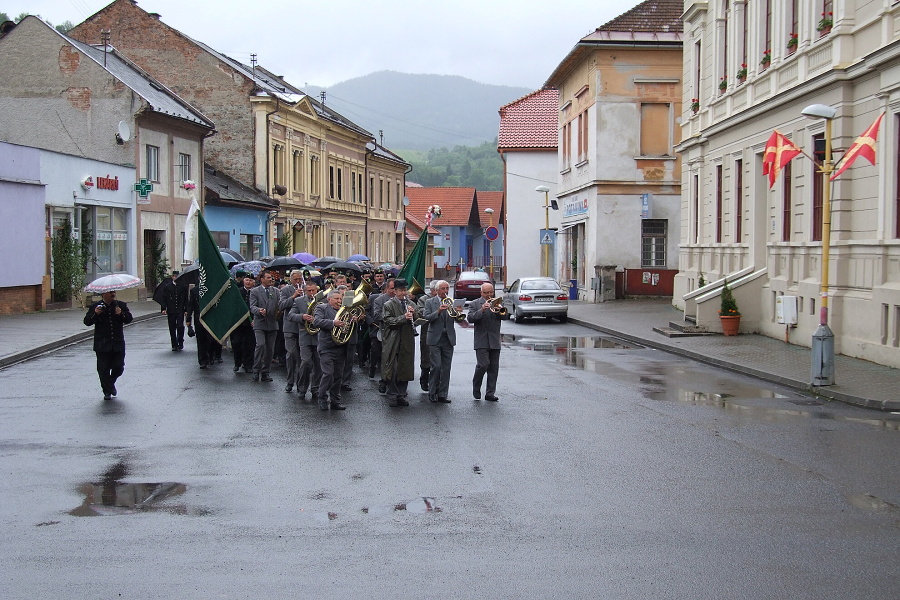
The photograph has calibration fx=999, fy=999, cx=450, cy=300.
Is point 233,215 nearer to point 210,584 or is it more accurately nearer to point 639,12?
point 639,12

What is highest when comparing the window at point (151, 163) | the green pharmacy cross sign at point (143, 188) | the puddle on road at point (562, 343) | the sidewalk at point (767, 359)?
the window at point (151, 163)

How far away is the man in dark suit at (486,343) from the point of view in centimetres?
1373

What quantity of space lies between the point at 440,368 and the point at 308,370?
1888 mm

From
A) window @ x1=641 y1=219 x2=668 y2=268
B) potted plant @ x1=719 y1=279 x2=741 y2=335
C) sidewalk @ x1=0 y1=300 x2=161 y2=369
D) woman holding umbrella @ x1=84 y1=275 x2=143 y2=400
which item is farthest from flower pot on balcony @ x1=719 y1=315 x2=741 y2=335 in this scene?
window @ x1=641 y1=219 x2=668 y2=268

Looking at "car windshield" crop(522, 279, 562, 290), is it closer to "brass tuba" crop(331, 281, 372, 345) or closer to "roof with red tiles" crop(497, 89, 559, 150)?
"brass tuba" crop(331, 281, 372, 345)

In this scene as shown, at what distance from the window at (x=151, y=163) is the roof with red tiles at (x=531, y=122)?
26.6 metres

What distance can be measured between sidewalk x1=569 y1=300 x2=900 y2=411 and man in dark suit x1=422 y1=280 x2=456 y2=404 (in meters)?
5.39

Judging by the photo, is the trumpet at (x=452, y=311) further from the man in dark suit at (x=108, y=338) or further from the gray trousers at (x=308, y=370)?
the man in dark suit at (x=108, y=338)

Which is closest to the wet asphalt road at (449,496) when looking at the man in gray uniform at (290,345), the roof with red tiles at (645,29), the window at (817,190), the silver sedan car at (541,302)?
the man in gray uniform at (290,345)

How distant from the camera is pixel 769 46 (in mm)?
23469

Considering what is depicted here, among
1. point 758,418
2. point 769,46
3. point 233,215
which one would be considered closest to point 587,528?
point 758,418

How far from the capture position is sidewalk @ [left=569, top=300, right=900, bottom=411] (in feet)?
46.1

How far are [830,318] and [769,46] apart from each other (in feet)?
26.0

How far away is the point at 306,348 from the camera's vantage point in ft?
45.2
